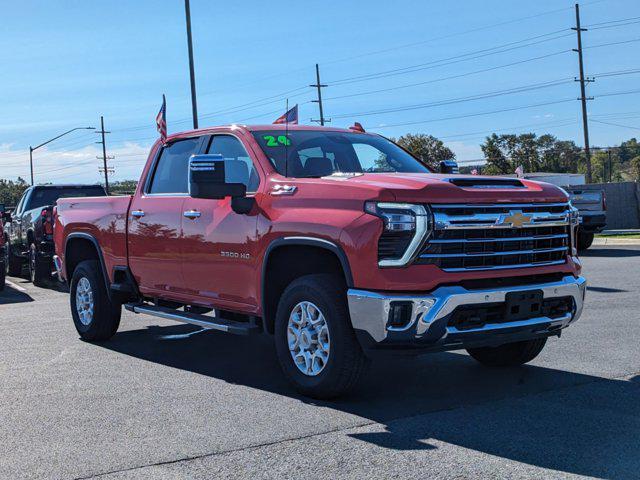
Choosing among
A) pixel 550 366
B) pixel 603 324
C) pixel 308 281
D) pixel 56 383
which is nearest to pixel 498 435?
pixel 308 281

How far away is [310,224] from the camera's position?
5.80 metres

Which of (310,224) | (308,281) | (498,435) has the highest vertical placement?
(310,224)

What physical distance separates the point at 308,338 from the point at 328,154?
5.92ft

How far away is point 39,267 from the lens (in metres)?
16.0

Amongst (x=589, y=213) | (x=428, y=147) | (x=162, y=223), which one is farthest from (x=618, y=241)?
(x=428, y=147)

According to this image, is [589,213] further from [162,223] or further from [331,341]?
[331,341]

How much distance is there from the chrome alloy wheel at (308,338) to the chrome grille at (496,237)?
0.91 meters

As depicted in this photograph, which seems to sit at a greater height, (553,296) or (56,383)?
(553,296)

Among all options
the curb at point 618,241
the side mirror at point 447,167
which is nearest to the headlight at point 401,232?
the side mirror at point 447,167

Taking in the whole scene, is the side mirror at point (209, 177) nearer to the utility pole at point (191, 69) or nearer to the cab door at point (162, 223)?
the cab door at point (162, 223)

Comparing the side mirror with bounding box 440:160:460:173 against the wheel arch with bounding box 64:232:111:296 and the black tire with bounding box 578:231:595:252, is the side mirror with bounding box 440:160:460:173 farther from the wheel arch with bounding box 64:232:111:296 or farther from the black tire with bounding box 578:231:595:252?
the black tire with bounding box 578:231:595:252

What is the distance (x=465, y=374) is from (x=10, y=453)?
3.55 m

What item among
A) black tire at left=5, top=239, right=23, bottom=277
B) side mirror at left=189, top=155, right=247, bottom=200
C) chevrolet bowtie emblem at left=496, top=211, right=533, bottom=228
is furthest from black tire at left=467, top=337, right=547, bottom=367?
black tire at left=5, top=239, right=23, bottom=277

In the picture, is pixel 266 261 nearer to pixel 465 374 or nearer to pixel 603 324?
pixel 465 374
